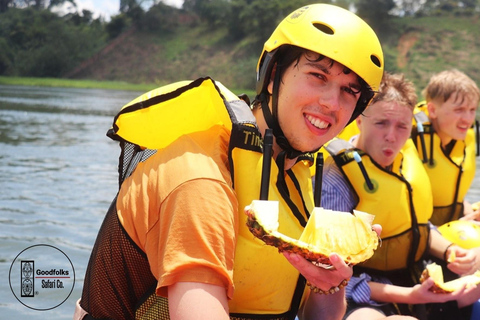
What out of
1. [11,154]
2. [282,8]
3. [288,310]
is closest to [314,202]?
[288,310]

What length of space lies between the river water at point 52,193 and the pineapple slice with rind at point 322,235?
8.41 ft

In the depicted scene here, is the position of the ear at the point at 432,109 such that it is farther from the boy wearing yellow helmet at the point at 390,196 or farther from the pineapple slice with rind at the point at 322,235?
the pineapple slice with rind at the point at 322,235

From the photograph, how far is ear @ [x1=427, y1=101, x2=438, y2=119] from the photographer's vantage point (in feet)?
15.0

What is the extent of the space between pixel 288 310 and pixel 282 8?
51.1m

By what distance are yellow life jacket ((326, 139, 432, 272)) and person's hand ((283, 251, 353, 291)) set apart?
1.58 meters

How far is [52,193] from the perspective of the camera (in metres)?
7.29

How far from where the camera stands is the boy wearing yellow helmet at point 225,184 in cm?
166

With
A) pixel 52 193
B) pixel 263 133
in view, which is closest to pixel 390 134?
pixel 263 133

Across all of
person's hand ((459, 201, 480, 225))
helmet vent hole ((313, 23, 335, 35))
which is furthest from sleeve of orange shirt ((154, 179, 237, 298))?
person's hand ((459, 201, 480, 225))

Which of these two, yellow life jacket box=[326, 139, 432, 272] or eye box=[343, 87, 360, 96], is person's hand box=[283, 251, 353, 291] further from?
yellow life jacket box=[326, 139, 432, 272]

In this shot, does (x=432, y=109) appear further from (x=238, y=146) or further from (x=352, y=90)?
(x=238, y=146)

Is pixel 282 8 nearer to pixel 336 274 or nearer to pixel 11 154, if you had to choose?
pixel 11 154

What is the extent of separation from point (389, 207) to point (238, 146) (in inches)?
66.5

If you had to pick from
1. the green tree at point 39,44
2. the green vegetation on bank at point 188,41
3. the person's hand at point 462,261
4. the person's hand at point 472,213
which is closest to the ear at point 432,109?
the person's hand at point 472,213
